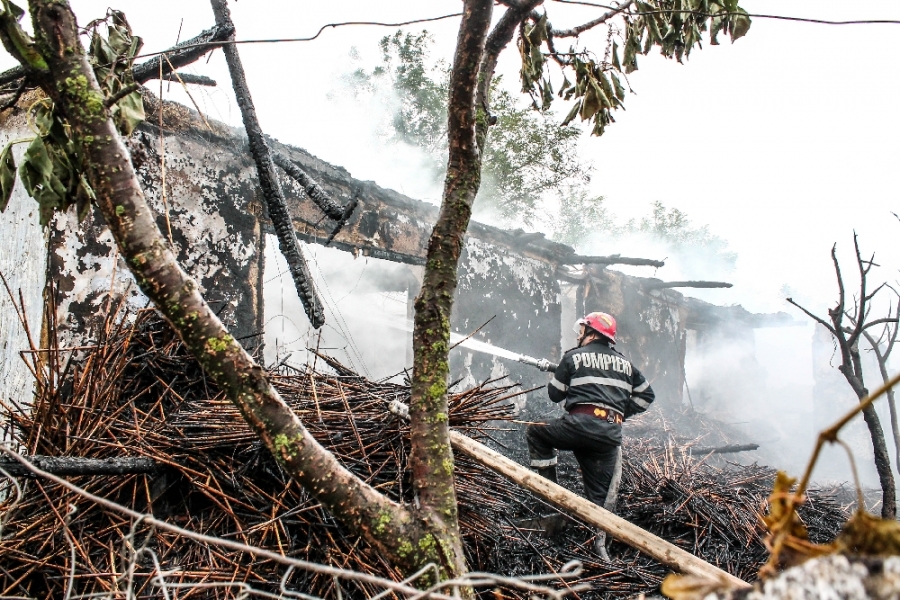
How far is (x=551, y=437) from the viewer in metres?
4.88

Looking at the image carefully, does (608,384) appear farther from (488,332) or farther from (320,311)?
(488,332)

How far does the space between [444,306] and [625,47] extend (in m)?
1.88

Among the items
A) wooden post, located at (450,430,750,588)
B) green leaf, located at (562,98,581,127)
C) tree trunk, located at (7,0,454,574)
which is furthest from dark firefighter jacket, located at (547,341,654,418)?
tree trunk, located at (7,0,454,574)

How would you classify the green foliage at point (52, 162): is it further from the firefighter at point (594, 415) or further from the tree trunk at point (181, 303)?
the firefighter at point (594, 415)

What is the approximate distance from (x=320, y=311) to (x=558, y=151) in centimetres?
1400

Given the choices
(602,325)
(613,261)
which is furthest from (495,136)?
(602,325)

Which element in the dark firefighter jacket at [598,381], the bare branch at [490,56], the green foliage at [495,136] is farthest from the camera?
the green foliage at [495,136]

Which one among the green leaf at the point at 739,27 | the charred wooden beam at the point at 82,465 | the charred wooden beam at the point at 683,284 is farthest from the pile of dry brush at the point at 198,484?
the charred wooden beam at the point at 683,284

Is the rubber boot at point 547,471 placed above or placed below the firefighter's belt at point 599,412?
below

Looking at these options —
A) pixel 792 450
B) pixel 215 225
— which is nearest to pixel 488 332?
pixel 215 225

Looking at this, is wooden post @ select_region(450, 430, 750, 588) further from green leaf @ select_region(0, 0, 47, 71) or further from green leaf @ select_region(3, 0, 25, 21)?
green leaf @ select_region(3, 0, 25, 21)

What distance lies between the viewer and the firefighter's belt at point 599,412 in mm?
4781

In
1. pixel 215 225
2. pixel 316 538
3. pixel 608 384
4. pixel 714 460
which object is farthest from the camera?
pixel 714 460

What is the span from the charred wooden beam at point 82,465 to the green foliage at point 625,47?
97.1 inches
